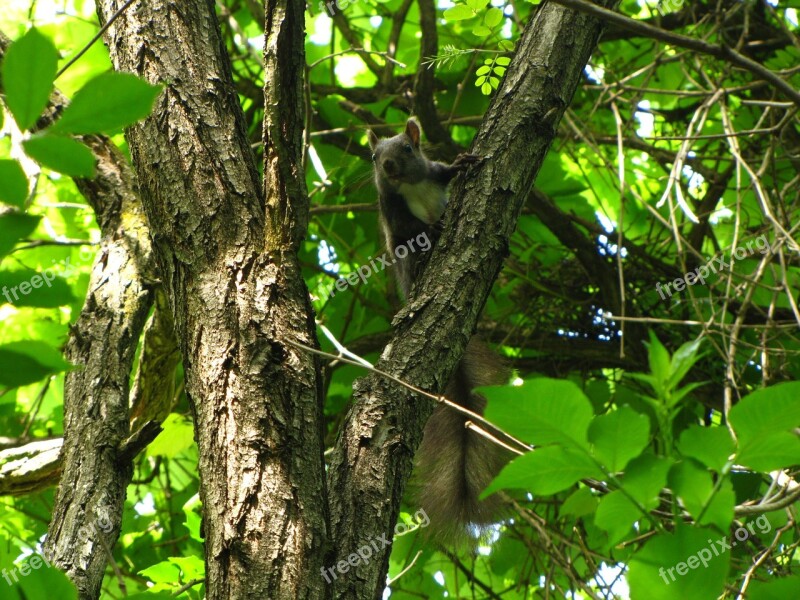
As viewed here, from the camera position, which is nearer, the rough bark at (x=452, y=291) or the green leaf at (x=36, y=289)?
the green leaf at (x=36, y=289)

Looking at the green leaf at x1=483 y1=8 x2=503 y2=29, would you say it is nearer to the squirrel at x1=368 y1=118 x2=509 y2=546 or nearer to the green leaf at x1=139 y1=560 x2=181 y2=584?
the squirrel at x1=368 y1=118 x2=509 y2=546

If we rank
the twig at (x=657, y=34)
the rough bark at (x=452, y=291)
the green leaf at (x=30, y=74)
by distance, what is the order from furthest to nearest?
1. the rough bark at (x=452, y=291)
2. the twig at (x=657, y=34)
3. the green leaf at (x=30, y=74)

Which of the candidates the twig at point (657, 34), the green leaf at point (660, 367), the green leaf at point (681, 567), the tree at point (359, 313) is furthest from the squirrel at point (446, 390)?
the green leaf at point (681, 567)

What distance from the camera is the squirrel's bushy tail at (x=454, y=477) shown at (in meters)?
2.28

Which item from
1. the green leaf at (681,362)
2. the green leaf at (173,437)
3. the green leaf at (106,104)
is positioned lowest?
the green leaf at (681,362)

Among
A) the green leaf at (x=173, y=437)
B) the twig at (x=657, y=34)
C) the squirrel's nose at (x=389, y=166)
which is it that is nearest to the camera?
the twig at (x=657, y=34)

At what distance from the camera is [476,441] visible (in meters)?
2.50

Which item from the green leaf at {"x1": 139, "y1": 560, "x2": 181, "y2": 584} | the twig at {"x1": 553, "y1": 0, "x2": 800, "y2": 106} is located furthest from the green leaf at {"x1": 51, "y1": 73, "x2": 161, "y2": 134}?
the green leaf at {"x1": 139, "y1": 560, "x2": 181, "y2": 584}

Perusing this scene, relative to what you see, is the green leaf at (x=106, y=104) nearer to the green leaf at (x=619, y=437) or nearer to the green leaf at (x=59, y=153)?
the green leaf at (x=59, y=153)

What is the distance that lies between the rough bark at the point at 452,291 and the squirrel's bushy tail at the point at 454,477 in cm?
57

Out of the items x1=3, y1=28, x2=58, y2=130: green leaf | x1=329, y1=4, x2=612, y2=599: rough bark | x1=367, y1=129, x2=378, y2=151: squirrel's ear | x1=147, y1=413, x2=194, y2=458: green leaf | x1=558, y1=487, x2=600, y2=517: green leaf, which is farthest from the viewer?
x1=367, y1=129, x2=378, y2=151: squirrel's ear

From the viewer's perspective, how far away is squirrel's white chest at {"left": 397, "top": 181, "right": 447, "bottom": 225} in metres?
3.87

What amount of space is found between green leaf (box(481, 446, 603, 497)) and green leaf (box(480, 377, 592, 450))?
0.02 meters

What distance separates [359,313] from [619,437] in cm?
319
